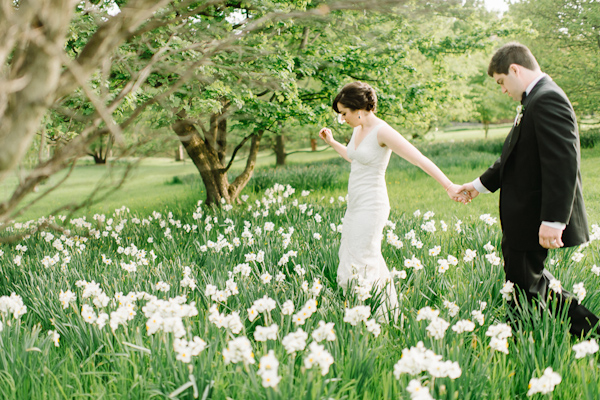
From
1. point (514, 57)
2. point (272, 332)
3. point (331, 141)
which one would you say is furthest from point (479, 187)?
point (272, 332)

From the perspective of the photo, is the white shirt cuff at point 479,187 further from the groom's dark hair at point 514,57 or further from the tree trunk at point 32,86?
the tree trunk at point 32,86

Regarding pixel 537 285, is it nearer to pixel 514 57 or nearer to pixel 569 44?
pixel 514 57

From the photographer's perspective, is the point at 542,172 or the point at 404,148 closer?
the point at 542,172

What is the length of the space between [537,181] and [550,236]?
35 cm

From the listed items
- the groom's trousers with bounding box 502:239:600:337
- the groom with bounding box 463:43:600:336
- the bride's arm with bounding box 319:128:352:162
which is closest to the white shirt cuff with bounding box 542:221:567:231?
the groom with bounding box 463:43:600:336

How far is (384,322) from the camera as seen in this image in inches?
105

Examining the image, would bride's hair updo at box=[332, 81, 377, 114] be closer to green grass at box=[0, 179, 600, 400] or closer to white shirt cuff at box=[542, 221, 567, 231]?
green grass at box=[0, 179, 600, 400]

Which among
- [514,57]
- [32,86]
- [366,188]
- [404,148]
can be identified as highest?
[514,57]

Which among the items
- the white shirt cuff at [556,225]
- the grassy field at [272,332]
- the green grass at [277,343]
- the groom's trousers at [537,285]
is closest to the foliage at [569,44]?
the grassy field at [272,332]

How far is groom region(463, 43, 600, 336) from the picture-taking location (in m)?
2.37

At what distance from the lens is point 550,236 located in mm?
2420

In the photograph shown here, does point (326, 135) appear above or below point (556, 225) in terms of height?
above

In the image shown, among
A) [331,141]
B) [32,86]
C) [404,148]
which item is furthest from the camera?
[331,141]

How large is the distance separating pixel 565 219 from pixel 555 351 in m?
0.74
